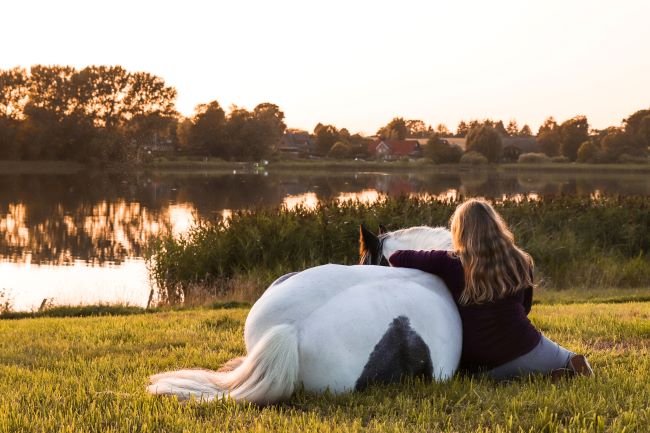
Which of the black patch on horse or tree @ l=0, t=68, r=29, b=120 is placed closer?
the black patch on horse

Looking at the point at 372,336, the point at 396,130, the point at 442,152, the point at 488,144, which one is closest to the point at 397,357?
the point at 372,336

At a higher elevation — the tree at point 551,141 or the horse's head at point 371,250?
the tree at point 551,141

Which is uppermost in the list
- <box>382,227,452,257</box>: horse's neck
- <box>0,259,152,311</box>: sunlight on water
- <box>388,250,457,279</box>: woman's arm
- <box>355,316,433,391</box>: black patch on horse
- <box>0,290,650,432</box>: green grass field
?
<box>382,227,452,257</box>: horse's neck

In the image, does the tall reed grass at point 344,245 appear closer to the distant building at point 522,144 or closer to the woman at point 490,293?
the woman at point 490,293

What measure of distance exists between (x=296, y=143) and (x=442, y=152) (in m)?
45.1

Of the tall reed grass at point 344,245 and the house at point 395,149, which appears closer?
the tall reed grass at point 344,245

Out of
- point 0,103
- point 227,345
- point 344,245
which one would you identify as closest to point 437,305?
point 227,345

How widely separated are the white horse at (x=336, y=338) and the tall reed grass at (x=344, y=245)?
6.89m

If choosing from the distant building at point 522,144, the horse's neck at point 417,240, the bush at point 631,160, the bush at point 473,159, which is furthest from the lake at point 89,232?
the distant building at point 522,144

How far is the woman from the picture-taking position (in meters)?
3.95

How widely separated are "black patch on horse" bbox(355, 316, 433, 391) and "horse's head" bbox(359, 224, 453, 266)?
752 mm

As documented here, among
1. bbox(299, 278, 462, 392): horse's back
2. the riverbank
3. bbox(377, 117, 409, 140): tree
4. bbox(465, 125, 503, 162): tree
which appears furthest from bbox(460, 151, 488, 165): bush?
bbox(299, 278, 462, 392): horse's back

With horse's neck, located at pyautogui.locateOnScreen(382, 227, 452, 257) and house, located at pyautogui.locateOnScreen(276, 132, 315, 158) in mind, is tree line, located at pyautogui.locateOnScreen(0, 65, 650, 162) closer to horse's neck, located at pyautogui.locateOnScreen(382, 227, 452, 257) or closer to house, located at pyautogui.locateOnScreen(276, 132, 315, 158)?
house, located at pyautogui.locateOnScreen(276, 132, 315, 158)

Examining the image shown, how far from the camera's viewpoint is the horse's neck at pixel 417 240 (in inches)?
171
